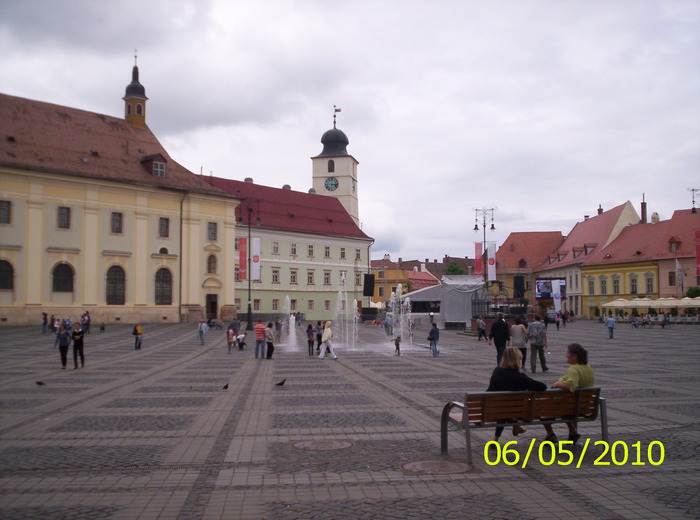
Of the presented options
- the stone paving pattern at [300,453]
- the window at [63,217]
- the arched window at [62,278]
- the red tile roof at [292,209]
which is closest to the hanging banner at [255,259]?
the arched window at [62,278]

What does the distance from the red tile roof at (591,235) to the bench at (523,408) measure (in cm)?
8025

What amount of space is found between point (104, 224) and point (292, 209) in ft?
108

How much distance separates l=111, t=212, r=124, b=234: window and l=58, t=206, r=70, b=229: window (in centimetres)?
366

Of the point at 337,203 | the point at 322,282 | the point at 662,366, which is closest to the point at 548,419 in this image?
the point at 662,366

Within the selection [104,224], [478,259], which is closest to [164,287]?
[104,224]

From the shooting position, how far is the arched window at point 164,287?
5631 centimetres

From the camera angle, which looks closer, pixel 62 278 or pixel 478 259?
pixel 62 278

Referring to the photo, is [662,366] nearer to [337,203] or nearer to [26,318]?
[26,318]

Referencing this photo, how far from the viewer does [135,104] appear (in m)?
62.6

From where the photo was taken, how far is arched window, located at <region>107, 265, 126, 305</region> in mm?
53094

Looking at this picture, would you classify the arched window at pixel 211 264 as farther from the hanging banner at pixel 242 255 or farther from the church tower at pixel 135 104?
the church tower at pixel 135 104

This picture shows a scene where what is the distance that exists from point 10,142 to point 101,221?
8.72 meters

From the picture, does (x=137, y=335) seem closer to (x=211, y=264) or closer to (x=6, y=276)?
(x=6, y=276)

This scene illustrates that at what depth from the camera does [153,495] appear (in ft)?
22.8
